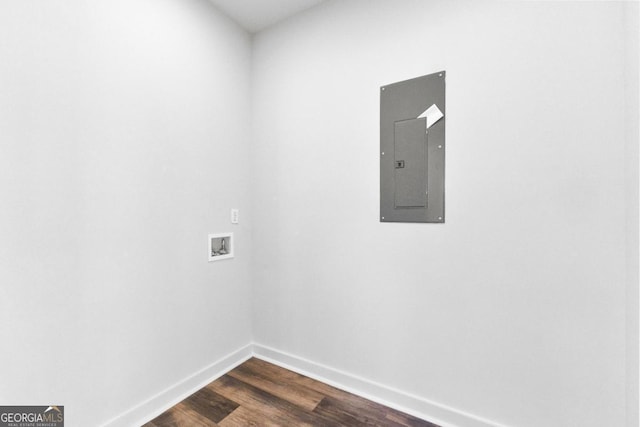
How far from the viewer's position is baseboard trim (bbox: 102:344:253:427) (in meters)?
1.48

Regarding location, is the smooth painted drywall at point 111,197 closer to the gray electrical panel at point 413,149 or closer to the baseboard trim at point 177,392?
the baseboard trim at point 177,392

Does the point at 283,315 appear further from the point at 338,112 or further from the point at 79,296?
the point at 338,112

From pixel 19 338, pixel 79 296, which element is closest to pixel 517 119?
pixel 79 296

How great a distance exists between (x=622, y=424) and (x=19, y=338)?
2571 millimetres

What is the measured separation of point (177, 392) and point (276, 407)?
64cm

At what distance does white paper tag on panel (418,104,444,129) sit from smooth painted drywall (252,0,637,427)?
0.33 feet

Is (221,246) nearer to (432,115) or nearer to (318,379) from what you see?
(318,379)

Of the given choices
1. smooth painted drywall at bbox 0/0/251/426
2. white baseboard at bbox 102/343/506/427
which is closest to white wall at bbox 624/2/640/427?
white baseboard at bbox 102/343/506/427

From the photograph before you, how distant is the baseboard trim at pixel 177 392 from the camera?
148 centimetres

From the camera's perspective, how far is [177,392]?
5.57 ft

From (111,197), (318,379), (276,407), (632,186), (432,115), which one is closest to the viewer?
(632,186)

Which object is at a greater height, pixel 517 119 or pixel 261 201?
pixel 517 119

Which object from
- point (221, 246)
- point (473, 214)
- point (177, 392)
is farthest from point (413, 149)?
point (177, 392)

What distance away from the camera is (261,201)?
2.20 meters
